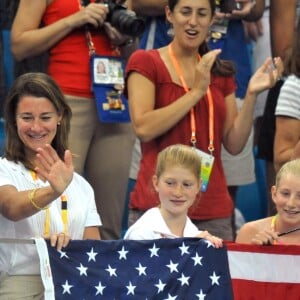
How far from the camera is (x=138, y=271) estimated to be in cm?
541

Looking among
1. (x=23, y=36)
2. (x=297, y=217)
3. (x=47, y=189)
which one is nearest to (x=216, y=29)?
(x=23, y=36)

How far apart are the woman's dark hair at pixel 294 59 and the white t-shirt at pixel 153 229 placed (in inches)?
52.3

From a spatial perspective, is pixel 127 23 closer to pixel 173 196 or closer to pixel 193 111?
pixel 193 111

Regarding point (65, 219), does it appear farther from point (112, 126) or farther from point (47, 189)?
point (112, 126)

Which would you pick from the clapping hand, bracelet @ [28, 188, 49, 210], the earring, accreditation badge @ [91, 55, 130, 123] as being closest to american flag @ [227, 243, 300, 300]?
bracelet @ [28, 188, 49, 210]

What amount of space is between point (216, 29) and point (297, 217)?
194 centimetres

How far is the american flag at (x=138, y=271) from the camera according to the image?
210 inches

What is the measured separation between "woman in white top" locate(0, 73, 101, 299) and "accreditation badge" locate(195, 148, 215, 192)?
36.0 inches

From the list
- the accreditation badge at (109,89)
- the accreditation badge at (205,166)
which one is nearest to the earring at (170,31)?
the accreditation badge at (109,89)

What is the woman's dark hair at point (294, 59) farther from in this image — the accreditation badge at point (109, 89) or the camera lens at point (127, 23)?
the accreditation badge at point (109, 89)

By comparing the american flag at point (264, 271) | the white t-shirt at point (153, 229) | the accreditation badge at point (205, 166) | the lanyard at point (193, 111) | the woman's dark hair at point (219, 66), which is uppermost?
the woman's dark hair at point (219, 66)

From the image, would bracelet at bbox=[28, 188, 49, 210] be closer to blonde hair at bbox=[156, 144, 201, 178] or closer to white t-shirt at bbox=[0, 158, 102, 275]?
white t-shirt at bbox=[0, 158, 102, 275]

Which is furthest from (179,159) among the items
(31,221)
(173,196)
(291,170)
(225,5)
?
(225,5)

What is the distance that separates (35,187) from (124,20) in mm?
1671
